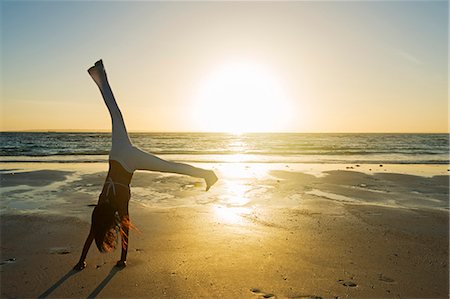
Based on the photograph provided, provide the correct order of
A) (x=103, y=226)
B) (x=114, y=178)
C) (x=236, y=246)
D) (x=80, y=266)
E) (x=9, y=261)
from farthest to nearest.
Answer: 1. (x=236, y=246)
2. (x=9, y=261)
3. (x=80, y=266)
4. (x=114, y=178)
5. (x=103, y=226)

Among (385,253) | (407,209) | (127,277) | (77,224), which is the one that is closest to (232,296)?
(127,277)

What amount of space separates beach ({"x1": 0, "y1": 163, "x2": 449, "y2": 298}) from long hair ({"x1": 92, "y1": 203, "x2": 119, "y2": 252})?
0.52m

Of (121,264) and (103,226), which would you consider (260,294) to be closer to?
(121,264)

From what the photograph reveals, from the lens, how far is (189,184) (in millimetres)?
14484

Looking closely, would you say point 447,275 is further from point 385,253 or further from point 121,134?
point 121,134

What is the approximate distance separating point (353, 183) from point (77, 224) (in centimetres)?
1214

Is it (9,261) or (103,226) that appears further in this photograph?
(9,261)

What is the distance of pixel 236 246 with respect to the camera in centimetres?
671

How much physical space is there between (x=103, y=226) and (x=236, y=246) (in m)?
2.64

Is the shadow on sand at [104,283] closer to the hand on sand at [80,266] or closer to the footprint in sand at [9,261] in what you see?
the hand on sand at [80,266]

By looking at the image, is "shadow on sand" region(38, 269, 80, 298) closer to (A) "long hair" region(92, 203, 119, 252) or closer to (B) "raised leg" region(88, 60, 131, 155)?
(A) "long hair" region(92, 203, 119, 252)

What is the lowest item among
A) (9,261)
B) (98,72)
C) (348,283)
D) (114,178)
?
(348,283)

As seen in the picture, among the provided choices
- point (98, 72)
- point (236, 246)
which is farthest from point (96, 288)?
point (98, 72)

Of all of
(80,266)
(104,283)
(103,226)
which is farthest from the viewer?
(80,266)
